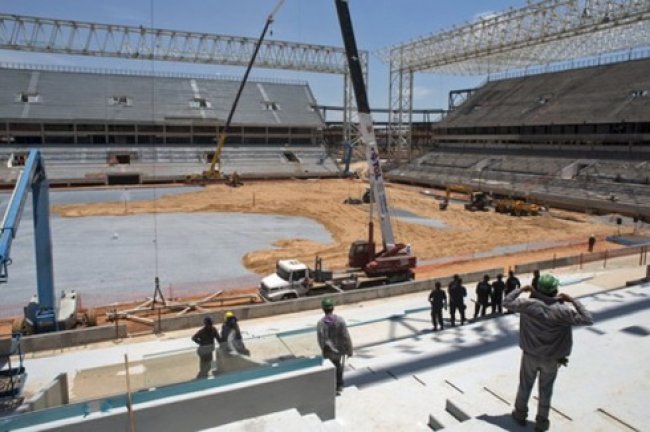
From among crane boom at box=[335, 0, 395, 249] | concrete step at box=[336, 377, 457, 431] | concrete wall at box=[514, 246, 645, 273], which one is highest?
crane boom at box=[335, 0, 395, 249]

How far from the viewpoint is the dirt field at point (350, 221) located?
72.5ft

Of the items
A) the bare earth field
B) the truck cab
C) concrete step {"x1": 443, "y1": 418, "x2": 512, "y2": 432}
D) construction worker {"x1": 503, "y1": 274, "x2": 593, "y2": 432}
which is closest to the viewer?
construction worker {"x1": 503, "y1": 274, "x2": 593, "y2": 432}

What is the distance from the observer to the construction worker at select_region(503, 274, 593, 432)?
406cm

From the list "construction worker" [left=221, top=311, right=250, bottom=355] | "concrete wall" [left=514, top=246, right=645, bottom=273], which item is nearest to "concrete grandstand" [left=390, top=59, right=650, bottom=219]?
"concrete wall" [left=514, top=246, right=645, bottom=273]

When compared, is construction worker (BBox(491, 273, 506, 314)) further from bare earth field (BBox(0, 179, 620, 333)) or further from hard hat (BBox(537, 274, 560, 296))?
hard hat (BBox(537, 274, 560, 296))

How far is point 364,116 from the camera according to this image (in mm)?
16578

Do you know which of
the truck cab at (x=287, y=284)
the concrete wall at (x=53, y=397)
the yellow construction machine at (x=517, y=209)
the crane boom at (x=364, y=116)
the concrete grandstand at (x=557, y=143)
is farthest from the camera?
the concrete grandstand at (x=557, y=143)

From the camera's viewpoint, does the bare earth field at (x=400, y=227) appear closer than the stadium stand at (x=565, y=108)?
Yes

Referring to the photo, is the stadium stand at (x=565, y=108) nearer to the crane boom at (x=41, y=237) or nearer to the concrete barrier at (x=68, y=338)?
the concrete barrier at (x=68, y=338)

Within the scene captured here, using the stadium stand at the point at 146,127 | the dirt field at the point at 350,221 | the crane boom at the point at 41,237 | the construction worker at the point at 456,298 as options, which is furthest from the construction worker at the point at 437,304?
the stadium stand at the point at 146,127

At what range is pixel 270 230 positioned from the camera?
1023 inches

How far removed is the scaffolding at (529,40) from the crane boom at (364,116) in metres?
25.6

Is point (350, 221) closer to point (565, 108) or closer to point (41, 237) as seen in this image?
point (41, 237)

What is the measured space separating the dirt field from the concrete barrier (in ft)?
A: 24.1
